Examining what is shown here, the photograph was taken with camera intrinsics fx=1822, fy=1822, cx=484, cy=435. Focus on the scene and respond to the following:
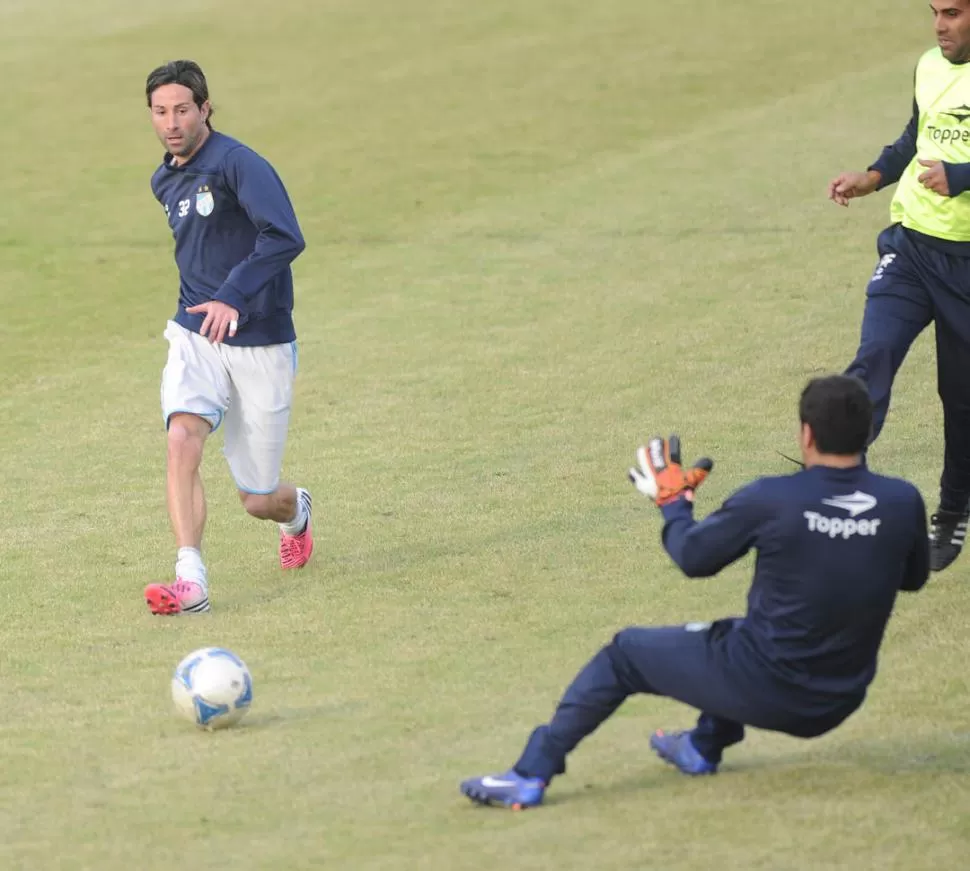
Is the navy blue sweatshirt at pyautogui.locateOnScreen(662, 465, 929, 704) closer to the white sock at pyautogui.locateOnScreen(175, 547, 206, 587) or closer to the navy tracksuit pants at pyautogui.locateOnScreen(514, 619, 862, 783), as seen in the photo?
the navy tracksuit pants at pyautogui.locateOnScreen(514, 619, 862, 783)

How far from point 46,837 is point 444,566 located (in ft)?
10.6

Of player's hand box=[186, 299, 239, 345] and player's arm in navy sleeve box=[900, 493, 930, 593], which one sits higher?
player's hand box=[186, 299, 239, 345]

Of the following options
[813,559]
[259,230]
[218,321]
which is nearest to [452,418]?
[259,230]

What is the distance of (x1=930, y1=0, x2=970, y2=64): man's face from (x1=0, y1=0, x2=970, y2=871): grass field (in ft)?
7.24

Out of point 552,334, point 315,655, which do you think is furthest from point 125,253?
point 315,655

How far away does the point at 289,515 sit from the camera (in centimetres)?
828

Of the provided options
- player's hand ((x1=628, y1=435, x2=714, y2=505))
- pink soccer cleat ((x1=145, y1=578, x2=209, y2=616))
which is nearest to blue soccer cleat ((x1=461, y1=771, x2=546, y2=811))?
player's hand ((x1=628, y1=435, x2=714, y2=505))

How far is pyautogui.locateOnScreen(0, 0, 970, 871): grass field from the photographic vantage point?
5457 millimetres

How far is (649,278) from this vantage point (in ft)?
47.4

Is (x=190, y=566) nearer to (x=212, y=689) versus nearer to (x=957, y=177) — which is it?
(x=212, y=689)

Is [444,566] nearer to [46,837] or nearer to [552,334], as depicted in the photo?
[46,837]

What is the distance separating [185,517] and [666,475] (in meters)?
3.12

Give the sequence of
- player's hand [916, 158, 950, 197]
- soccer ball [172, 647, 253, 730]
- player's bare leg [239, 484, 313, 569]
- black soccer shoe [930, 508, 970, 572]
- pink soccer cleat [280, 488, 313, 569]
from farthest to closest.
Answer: pink soccer cleat [280, 488, 313, 569], player's bare leg [239, 484, 313, 569], black soccer shoe [930, 508, 970, 572], player's hand [916, 158, 950, 197], soccer ball [172, 647, 253, 730]

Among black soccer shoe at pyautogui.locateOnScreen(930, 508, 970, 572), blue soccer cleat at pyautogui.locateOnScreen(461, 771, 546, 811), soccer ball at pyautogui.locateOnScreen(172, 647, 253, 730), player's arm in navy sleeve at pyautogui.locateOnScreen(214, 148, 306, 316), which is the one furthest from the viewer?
black soccer shoe at pyautogui.locateOnScreen(930, 508, 970, 572)
